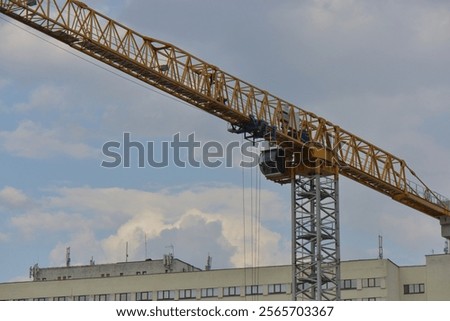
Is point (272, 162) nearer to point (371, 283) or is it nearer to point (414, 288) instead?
point (371, 283)

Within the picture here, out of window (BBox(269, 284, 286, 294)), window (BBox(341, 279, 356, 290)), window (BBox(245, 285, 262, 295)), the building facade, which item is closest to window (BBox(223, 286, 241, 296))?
the building facade

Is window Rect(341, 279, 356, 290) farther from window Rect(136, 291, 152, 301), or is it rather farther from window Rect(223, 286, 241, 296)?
window Rect(136, 291, 152, 301)

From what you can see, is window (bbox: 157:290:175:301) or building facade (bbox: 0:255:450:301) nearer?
building facade (bbox: 0:255:450:301)

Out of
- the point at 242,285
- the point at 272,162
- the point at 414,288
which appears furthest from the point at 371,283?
the point at 272,162

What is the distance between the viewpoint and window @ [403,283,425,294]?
8644 cm

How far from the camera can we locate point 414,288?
86812 millimetres

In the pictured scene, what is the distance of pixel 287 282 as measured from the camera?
3469 inches

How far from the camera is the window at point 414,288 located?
86.4 m

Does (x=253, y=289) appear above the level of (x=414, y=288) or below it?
above

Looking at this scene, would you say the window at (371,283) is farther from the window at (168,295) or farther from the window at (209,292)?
the window at (168,295)

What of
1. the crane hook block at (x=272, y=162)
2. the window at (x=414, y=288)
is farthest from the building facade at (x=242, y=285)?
the crane hook block at (x=272, y=162)

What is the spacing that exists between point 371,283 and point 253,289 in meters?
10.3
